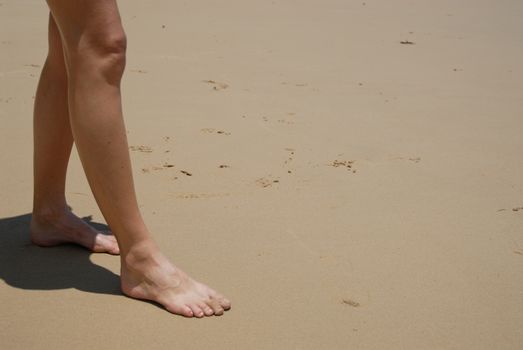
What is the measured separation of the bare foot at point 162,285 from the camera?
1.70 metres

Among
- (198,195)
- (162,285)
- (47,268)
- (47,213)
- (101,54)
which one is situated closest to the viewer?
(101,54)

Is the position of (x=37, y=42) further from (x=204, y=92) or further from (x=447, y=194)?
(x=447, y=194)

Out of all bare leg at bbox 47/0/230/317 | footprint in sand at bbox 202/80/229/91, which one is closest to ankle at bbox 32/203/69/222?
bare leg at bbox 47/0/230/317

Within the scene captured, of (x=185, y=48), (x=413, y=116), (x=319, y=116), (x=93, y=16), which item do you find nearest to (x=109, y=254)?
(x=93, y=16)

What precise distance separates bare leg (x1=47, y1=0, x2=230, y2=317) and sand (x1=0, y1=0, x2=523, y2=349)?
0.07m

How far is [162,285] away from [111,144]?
0.39 metres

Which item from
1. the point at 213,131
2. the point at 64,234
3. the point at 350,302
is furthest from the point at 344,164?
the point at 64,234

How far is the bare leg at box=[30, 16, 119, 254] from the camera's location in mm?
1911

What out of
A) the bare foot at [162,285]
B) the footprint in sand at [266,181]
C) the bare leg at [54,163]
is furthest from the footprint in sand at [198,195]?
the bare foot at [162,285]

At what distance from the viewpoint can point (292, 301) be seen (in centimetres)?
179

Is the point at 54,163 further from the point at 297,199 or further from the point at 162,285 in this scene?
the point at 297,199

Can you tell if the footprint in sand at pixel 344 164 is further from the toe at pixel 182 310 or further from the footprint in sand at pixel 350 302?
the toe at pixel 182 310

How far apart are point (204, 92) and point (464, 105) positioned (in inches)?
63.0

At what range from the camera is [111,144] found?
5.37 feet
